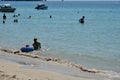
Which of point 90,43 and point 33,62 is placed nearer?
point 33,62

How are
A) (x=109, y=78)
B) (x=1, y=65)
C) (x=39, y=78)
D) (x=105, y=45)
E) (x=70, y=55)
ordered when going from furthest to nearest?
(x=105, y=45) < (x=70, y=55) < (x=1, y=65) < (x=109, y=78) < (x=39, y=78)

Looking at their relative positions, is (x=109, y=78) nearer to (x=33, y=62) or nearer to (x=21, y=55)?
(x=33, y=62)

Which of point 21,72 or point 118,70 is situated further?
point 118,70

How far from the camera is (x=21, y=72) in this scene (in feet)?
55.7

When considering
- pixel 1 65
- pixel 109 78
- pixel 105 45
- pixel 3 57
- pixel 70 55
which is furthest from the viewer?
pixel 105 45

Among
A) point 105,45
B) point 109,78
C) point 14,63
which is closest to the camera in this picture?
point 109,78

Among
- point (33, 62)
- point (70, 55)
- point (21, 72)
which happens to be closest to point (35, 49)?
point (70, 55)

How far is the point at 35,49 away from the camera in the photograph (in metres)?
27.8

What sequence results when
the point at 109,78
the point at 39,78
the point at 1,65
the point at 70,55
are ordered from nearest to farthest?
the point at 39,78 → the point at 109,78 → the point at 1,65 → the point at 70,55

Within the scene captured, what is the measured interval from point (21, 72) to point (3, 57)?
5.80 meters

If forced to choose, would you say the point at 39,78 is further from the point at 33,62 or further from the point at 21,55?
the point at 21,55

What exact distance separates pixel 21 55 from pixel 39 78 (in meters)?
8.22

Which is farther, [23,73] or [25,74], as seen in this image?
[23,73]

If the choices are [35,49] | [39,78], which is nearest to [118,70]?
[39,78]
